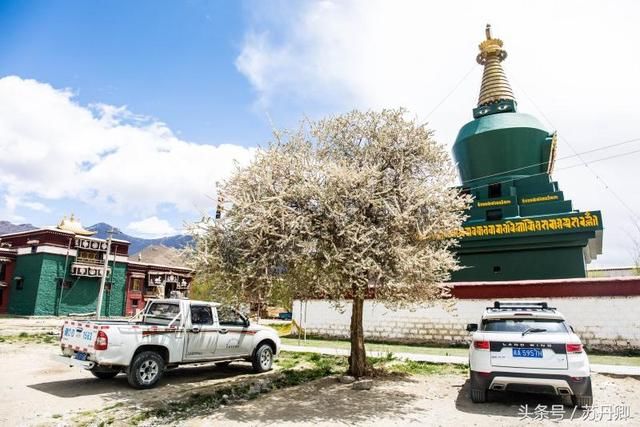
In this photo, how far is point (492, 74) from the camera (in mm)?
29578

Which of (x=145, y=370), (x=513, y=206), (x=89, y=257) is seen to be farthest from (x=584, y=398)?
(x=89, y=257)

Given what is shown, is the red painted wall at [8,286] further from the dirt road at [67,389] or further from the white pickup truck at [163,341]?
the white pickup truck at [163,341]

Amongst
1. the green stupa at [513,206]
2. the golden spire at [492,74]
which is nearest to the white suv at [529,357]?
the green stupa at [513,206]

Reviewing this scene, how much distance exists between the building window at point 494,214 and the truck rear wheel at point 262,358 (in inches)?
703

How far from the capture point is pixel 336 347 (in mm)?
16016

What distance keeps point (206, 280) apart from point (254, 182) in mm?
2413

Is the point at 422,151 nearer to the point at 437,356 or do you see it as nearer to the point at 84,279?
the point at 437,356

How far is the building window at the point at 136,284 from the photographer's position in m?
46.7

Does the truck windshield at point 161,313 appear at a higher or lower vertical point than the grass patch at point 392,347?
higher

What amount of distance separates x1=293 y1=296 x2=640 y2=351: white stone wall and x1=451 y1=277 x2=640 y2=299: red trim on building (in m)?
A: 0.20

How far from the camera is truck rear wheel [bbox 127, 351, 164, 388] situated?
27.2ft

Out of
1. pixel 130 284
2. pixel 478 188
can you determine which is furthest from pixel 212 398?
pixel 130 284

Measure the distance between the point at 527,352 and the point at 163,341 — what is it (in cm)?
721

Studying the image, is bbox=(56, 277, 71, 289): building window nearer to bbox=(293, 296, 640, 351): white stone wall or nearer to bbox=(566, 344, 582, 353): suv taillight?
bbox=(293, 296, 640, 351): white stone wall
